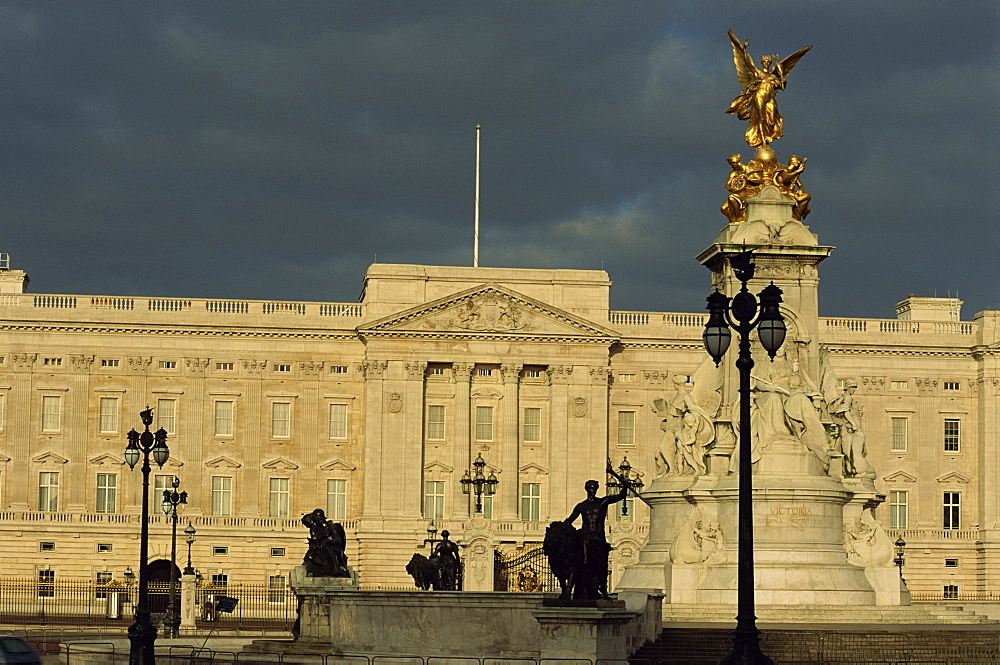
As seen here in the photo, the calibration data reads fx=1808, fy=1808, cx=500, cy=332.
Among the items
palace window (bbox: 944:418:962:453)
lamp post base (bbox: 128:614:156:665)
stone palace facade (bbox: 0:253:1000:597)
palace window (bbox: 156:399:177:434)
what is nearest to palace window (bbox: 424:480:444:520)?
stone palace facade (bbox: 0:253:1000:597)

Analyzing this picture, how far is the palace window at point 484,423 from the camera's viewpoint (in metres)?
99.2

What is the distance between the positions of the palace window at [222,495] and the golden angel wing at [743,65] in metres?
59.2

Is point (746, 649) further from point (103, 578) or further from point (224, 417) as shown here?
point (224, 417)

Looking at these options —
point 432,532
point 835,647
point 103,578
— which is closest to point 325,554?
point 835,647

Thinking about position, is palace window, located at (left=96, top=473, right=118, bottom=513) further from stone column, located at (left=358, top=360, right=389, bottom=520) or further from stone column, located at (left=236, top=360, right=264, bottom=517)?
stone column, located at (left=358, top=360, right=389, bottom=520)

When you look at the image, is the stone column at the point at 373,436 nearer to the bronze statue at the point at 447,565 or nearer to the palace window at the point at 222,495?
the palace window at the point at 222,495

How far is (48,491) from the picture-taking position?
316 feet

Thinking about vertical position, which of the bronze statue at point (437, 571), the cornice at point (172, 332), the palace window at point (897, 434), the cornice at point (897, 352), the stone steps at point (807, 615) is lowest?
the stone steps at point (807, 615)

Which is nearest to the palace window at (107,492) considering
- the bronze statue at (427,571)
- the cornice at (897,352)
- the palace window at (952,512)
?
the cornice at (897,352)

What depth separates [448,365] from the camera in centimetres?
9894

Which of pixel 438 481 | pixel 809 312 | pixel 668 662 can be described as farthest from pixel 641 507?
pixel 668 662

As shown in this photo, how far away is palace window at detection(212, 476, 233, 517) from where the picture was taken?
97.8 metres

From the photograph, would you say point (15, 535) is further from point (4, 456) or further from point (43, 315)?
point (43, 315)

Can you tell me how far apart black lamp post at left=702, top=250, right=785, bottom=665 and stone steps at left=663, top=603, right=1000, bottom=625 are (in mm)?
14787
